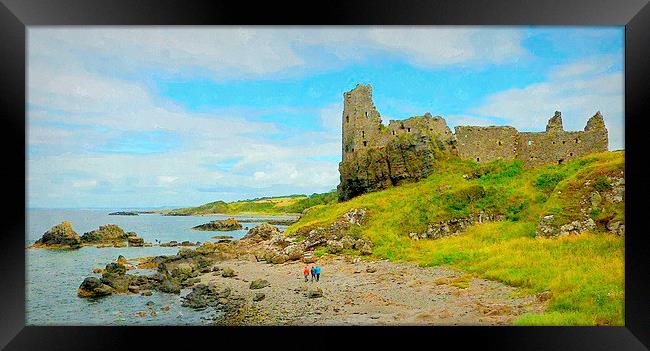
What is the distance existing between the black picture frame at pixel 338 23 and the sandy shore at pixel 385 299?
103 cm

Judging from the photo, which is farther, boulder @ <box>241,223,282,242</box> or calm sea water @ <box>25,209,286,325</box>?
boulder @ <box>241,223,282,242</box>

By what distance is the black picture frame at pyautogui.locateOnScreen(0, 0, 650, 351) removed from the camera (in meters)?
6.91

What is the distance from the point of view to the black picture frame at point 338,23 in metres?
6.91

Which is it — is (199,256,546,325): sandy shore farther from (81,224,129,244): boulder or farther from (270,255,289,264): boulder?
(81,224,129,244): boulder

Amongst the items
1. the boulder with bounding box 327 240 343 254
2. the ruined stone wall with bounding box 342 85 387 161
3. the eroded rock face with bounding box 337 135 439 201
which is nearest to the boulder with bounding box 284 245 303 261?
the boulder with bounding box 327 240 343 254

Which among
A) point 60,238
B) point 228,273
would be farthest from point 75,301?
point 60,238

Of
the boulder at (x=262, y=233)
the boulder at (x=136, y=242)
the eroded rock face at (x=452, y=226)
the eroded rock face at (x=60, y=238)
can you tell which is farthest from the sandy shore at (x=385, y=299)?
the boulder at (x=136, y=242)

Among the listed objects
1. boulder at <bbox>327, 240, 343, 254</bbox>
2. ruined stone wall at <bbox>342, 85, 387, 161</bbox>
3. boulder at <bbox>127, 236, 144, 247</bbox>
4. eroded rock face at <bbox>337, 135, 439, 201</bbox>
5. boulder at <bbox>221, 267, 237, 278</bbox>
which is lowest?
boulder at <bbox>127, 236, 144, 247</bbox>

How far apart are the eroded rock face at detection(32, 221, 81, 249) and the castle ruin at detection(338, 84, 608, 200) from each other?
46.2 feet

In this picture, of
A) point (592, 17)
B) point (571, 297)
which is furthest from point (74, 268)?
point (592, 17)

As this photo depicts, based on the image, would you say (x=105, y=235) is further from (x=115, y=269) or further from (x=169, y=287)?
(x=169, y=287)

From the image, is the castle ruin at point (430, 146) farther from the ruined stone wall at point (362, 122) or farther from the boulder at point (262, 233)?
the boulder at point (262, 233)

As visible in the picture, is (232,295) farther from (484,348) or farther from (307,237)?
(484,348)
